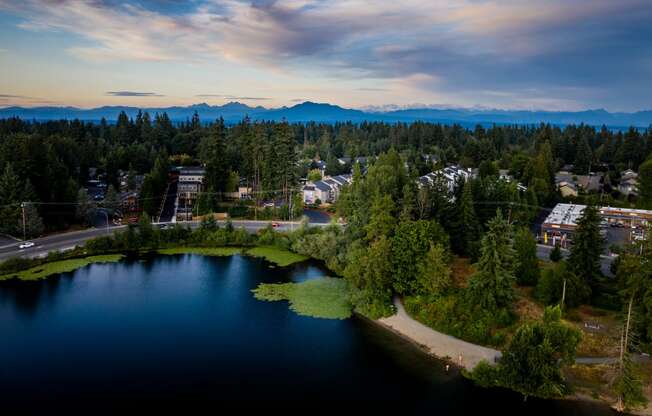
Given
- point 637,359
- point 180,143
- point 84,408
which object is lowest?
point 84,408

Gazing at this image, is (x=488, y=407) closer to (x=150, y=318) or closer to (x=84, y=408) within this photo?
(x=84, y=408)

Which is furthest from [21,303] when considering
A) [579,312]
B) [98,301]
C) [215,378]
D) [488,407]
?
[579,312]

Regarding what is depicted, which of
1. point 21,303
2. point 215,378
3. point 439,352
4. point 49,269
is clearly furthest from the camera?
point 49,269

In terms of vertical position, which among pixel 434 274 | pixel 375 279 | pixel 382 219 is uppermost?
pixel 382 219

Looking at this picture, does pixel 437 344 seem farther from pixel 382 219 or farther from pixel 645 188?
pixel 645 188

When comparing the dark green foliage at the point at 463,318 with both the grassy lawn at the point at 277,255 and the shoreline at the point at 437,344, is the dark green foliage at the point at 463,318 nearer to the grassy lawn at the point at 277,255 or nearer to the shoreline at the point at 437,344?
the shoreline at the point at 437,344

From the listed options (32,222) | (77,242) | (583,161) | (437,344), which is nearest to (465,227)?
(437,344)

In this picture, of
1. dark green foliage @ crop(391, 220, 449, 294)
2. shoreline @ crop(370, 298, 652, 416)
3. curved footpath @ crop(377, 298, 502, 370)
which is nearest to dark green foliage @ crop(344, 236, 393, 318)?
dark green foliage @ crop(391, 220, 449, 294)
